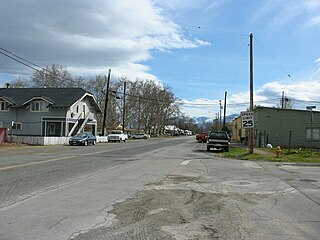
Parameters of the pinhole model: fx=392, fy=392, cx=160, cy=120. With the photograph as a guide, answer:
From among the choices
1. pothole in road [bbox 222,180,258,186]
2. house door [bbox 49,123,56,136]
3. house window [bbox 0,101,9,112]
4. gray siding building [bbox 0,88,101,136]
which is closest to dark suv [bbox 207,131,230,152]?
pothole in road [bbox 222,180,258,186]

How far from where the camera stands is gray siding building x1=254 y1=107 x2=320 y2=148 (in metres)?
41.4

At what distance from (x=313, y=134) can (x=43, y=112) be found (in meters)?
35.5

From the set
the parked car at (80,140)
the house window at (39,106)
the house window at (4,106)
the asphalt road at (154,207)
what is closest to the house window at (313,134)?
the parked car at (80,140)

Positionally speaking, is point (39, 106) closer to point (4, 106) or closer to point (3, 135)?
point (4, 106)

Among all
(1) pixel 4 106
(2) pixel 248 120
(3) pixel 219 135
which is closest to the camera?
(2) pixel 248 120

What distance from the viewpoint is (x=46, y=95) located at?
188ft

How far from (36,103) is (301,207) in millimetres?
50846

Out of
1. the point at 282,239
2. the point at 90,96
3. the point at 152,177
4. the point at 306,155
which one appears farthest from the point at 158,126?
the point at 282,239

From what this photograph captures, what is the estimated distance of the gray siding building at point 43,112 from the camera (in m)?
54.4

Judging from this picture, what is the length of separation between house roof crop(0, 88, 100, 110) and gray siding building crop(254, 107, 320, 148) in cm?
2593

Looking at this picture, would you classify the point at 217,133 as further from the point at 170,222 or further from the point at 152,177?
the point at 170,222

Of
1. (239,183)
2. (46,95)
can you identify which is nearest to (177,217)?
(239,183)

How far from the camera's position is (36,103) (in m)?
55.3

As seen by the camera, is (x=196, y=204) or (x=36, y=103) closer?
(x=196, y=204)
